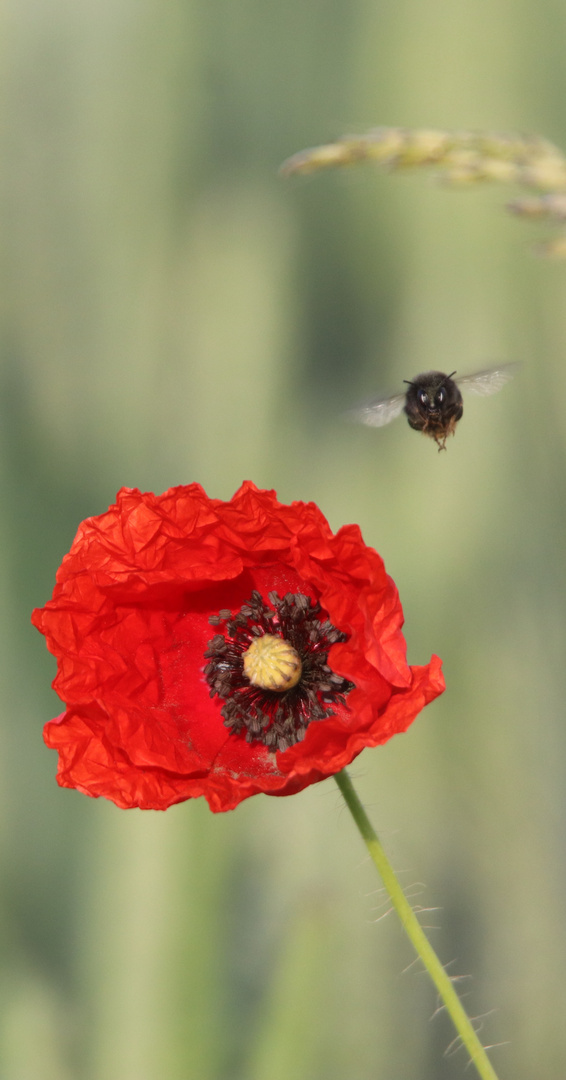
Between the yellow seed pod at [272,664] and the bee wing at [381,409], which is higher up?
the bee wing at [381,409]

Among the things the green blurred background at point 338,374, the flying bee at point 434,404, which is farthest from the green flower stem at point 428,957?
the green blurred background at point 338,374

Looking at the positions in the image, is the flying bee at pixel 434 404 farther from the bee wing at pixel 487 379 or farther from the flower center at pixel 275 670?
the flower center at pixel 275 670

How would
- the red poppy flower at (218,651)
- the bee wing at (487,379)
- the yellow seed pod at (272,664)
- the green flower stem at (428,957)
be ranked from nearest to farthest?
the green flower stem at (428,957) < the red poppy flower at (218,651) < the yellow seed pod at (272,664) < the bee wing at (487,379)

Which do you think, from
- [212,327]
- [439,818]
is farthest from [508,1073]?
[212,327]

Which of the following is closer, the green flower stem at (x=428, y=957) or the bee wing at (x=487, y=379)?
the green flower stem at (x=428, y=957)

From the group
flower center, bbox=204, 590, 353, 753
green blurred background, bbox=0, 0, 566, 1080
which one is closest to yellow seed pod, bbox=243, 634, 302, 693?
flower center, bbox=204, 590, 353, 753

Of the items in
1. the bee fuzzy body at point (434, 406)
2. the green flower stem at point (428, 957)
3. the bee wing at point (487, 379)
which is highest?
the bee wing at point (487, 379)

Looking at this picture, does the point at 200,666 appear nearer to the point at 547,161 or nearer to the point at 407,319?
the point at 547,161
